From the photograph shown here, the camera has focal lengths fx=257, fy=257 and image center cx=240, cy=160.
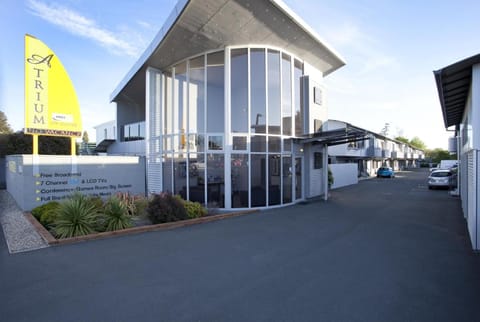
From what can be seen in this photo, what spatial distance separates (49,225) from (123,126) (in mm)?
16891

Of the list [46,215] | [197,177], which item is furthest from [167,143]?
Answer: [46,215]

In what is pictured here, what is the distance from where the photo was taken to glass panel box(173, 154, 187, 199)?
36.3ft

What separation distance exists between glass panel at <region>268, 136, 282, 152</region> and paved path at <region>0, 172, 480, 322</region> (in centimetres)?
434

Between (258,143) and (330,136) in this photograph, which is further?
(330,136)

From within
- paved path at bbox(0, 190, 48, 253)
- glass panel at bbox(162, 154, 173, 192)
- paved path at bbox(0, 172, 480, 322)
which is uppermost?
glass panel at bbox(162, 154, 173, 192)

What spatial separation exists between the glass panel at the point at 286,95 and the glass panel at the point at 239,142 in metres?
2.15

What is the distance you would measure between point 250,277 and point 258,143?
6.93 metres

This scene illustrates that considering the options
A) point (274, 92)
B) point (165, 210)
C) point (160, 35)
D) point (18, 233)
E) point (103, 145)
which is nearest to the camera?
point (18, 233)

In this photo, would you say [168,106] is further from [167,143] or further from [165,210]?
[165,210]

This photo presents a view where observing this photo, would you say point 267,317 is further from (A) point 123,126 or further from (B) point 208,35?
(A) point 123,126

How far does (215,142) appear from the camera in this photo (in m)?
10.5

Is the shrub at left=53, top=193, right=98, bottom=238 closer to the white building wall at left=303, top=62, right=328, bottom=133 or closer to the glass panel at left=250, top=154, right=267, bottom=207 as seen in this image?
the glass panel at left=250, top=154, right=267, bottom=207

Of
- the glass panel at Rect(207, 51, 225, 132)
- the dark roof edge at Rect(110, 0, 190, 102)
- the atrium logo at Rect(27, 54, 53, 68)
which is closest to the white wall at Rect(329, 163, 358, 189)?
the glass panel at Rect(207, 51, 225, 132)

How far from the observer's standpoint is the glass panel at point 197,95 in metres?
11.0
